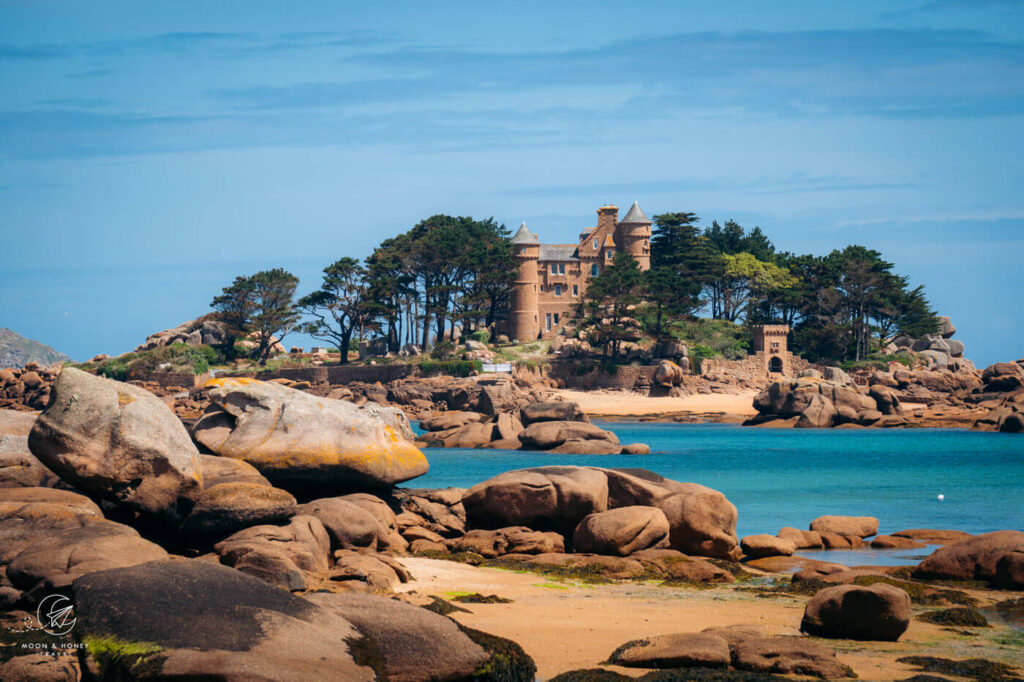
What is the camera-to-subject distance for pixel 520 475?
19188 mm

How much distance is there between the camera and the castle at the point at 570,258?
94.4m

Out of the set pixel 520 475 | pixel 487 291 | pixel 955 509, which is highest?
pixel 487 291

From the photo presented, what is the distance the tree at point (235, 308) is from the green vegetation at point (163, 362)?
1932 millimetres

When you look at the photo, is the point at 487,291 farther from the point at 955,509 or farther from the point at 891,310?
the point at 955,509

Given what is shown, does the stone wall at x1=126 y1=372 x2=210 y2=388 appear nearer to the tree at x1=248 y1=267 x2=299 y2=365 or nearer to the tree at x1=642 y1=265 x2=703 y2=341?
the tree at x1=248 y1=267 x2=299 y2=365

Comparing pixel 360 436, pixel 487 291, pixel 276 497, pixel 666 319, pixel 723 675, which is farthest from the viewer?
pixel 487 291

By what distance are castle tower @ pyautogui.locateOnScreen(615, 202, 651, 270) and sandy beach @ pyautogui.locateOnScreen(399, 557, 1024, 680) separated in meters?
81.7

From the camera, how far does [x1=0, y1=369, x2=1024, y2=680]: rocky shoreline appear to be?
843cm

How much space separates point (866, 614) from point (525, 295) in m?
80.9

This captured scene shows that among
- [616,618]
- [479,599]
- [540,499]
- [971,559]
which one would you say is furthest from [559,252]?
[616,618]

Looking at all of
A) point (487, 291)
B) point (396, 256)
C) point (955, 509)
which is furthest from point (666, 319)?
point (955, 509)

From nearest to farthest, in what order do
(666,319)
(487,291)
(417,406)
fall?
1. (417,406)
2. (666,319)
3. (487,291)

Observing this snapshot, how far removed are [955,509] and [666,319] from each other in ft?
184

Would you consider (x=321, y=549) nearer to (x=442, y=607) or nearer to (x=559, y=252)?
(x=442, y=607)
